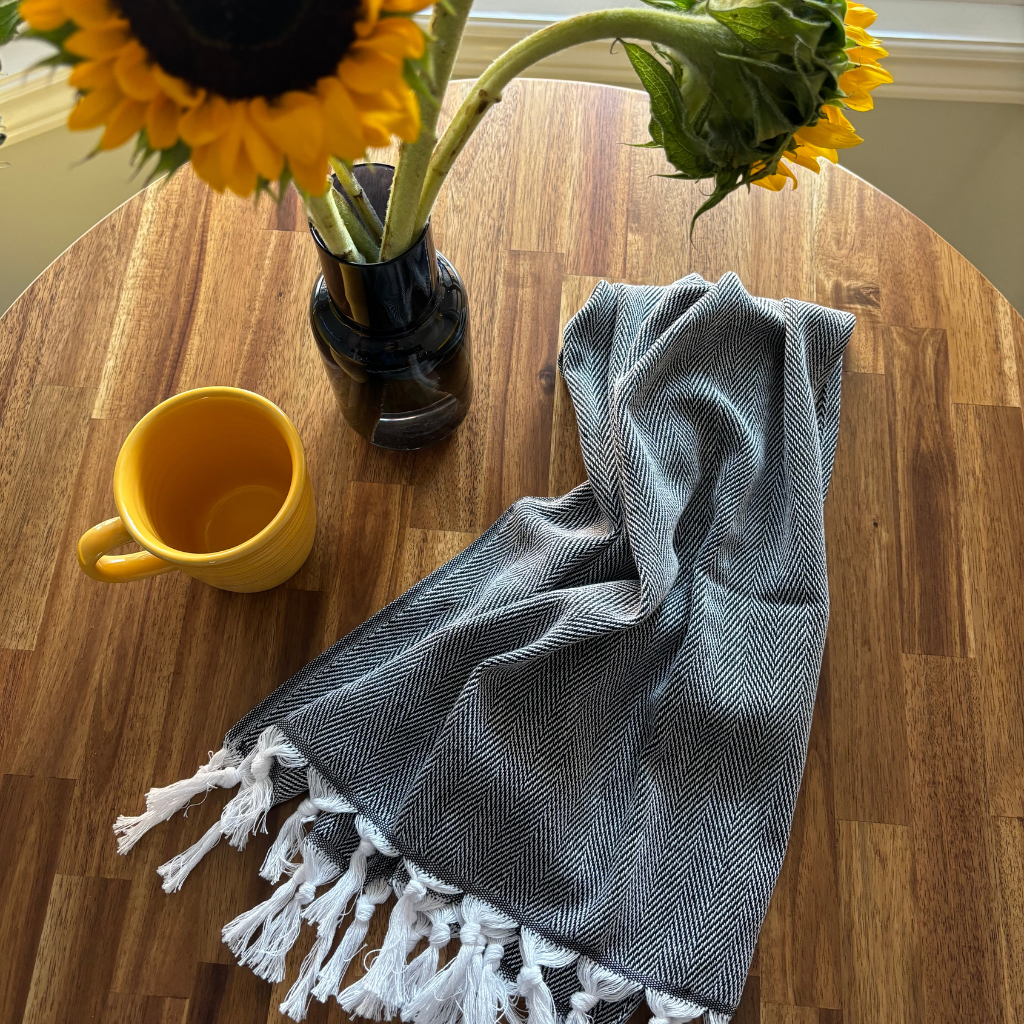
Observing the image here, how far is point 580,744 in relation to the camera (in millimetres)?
626

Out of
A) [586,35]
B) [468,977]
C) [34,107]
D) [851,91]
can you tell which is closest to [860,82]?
[851,91]

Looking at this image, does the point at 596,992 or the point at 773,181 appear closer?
the point at 773,181

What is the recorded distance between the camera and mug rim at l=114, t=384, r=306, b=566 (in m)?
0.52

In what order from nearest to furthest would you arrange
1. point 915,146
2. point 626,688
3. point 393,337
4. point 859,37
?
point 859,37 → point 393,337 → point 626,688 → point 915,146

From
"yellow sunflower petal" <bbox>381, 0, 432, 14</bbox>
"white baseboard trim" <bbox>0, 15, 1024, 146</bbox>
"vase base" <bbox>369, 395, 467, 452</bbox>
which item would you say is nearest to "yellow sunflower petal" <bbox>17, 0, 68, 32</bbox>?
"yellow sunflower petal" <bbox>381, 0, 432, 14</bbox>

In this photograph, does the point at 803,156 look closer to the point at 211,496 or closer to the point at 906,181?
the point at 211,496

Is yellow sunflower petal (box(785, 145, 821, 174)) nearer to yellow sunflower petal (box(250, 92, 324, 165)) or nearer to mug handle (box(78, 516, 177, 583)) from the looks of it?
yellow sunflower petal (box(250, 92, 324, 165))

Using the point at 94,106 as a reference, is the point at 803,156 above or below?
below

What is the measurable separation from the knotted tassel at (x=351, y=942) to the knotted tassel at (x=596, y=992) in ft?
0.48

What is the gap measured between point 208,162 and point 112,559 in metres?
0.36

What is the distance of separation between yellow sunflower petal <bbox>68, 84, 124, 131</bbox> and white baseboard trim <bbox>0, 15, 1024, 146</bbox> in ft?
3.15

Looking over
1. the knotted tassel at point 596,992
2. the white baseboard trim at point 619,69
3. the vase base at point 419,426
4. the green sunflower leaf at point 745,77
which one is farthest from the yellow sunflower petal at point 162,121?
the white baseboard trim at point 619,69

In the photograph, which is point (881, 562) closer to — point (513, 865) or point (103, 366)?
point (513, 865)

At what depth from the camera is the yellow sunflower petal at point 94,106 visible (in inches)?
11.3
